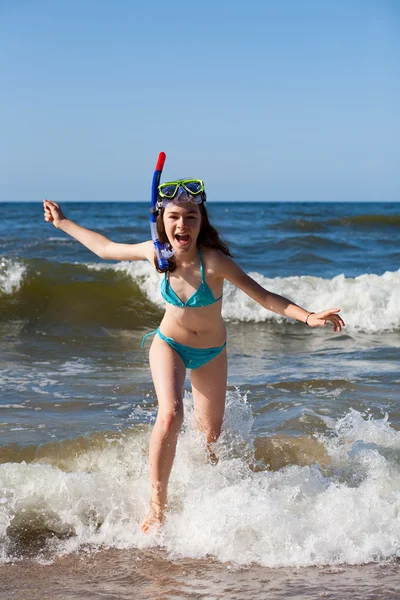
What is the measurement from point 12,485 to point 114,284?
8604 millimetres

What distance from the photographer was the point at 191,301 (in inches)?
173

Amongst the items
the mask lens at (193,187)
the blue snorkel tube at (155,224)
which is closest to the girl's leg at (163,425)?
the blue snorkel tube at (155,224)

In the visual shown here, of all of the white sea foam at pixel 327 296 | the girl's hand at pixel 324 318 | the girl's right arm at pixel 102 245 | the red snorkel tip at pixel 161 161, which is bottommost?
the white sea foam at pixel 327 296

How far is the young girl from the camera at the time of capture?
424 cm

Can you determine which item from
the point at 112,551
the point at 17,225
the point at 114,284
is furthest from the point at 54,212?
the point at 17,225

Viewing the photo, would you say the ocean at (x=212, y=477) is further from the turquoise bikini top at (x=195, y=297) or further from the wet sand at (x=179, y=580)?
the turquoise bikini top at (x=195, y=297)

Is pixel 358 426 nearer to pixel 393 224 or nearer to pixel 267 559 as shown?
pixel 267 559

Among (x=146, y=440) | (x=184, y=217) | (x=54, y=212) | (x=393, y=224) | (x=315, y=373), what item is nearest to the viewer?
(x=184, y=217)

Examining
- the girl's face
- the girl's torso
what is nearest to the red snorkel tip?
the girl's face

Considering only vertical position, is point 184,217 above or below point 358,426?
above

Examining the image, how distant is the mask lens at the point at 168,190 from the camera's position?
4.34 m

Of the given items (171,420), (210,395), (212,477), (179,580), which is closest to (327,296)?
(210,395)

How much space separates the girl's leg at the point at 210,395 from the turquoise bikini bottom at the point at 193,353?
3cm

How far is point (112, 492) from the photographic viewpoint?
4543 mm
